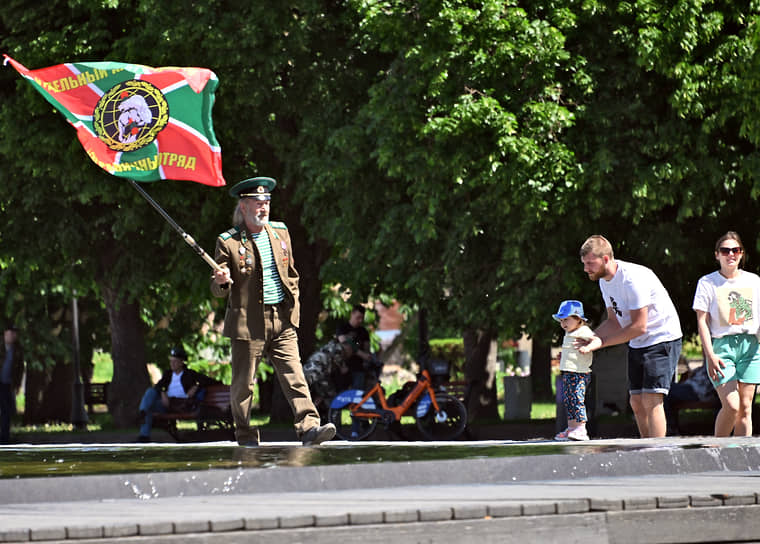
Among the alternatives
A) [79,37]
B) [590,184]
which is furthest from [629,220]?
[79,37]

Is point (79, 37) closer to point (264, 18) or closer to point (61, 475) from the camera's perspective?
point (264, 18)

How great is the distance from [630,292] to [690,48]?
301 inches

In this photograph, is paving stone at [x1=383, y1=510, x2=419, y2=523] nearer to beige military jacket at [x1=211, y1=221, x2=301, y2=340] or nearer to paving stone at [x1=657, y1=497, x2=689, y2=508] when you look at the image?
paving stone at [x1=657, y1=497, x2=689, y2=508]

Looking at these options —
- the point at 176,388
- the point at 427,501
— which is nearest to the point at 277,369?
the point at 427,501

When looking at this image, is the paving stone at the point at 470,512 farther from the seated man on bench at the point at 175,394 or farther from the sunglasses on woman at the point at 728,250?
the seated man on bench at the point at 175,394

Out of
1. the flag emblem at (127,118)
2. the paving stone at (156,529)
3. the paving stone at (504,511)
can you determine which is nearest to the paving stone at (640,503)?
the paving stone at (504,511)

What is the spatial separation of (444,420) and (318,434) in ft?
30.2

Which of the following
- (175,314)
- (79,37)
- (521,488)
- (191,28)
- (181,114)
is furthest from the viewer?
(175,314)

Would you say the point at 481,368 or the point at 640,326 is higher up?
the point at 640,326

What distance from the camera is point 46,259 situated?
955 inches

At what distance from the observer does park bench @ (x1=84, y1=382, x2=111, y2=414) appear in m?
33.9

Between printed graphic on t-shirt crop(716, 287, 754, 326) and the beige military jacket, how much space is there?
3.21m

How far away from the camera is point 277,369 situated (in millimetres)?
10828

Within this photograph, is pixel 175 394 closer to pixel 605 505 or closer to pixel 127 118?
pixel 127 118
